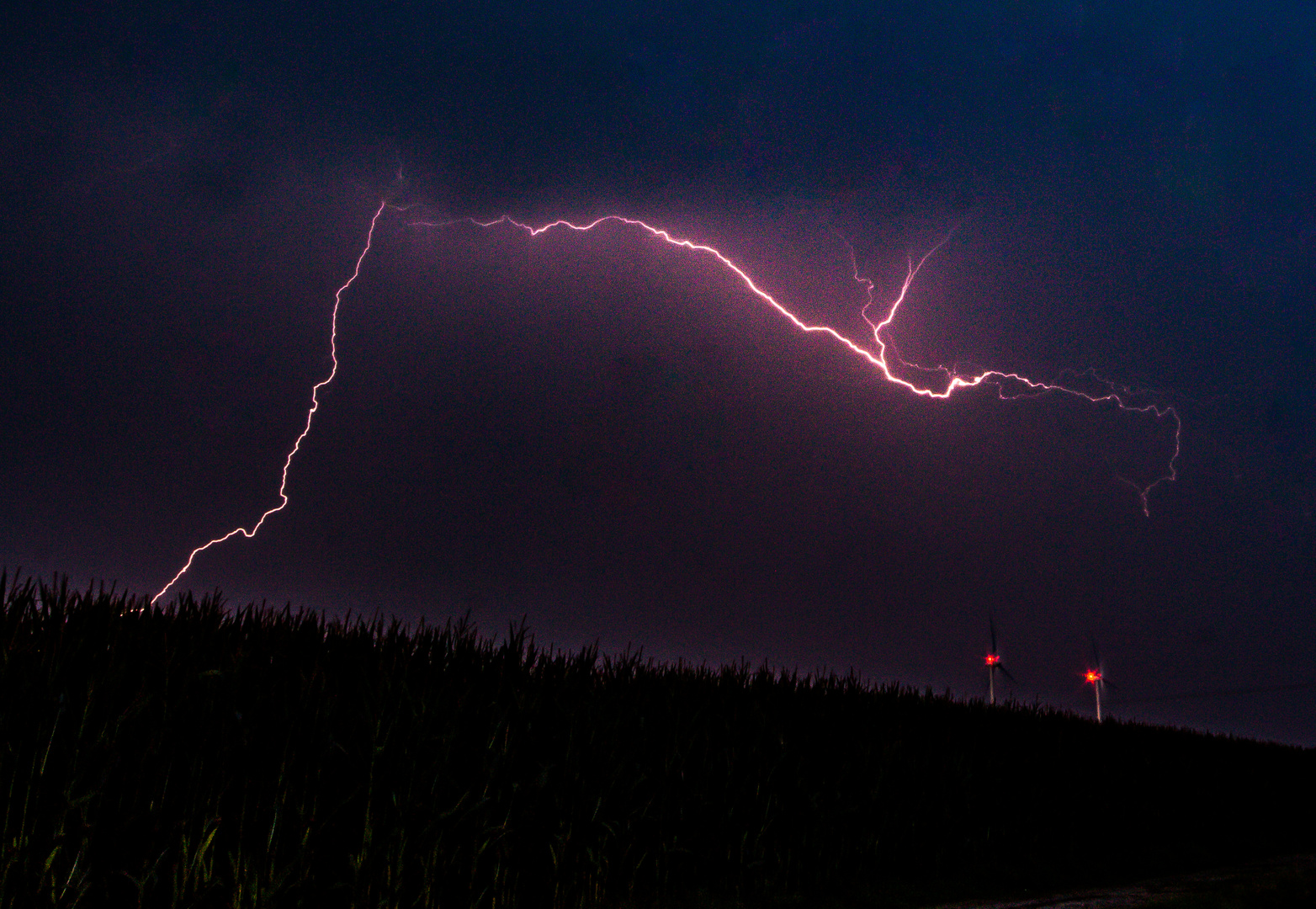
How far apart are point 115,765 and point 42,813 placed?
40cm

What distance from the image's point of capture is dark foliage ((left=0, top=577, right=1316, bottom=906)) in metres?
5.51

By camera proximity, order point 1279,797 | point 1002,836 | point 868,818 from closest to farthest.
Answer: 1. point 868,818
2. point 1002,836
3. point 1279,797

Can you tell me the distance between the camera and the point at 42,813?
5.25 meters

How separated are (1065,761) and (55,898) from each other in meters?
13.7

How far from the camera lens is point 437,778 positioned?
6.71 meters

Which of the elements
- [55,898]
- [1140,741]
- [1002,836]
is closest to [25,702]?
[55,898]

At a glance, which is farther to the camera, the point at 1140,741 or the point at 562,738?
the point at 1140,741

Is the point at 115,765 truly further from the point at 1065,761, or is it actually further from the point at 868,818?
the point at 1065,761

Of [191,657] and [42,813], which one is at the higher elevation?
[191,657]

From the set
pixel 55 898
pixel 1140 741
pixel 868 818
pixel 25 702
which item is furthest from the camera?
pixel 1140 741

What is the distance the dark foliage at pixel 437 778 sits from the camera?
5.51m

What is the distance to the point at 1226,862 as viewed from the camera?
1521 centimetres

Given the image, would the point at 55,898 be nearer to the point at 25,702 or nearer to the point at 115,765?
the point at 115,765

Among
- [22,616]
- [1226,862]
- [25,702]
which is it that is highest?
[22,616]
